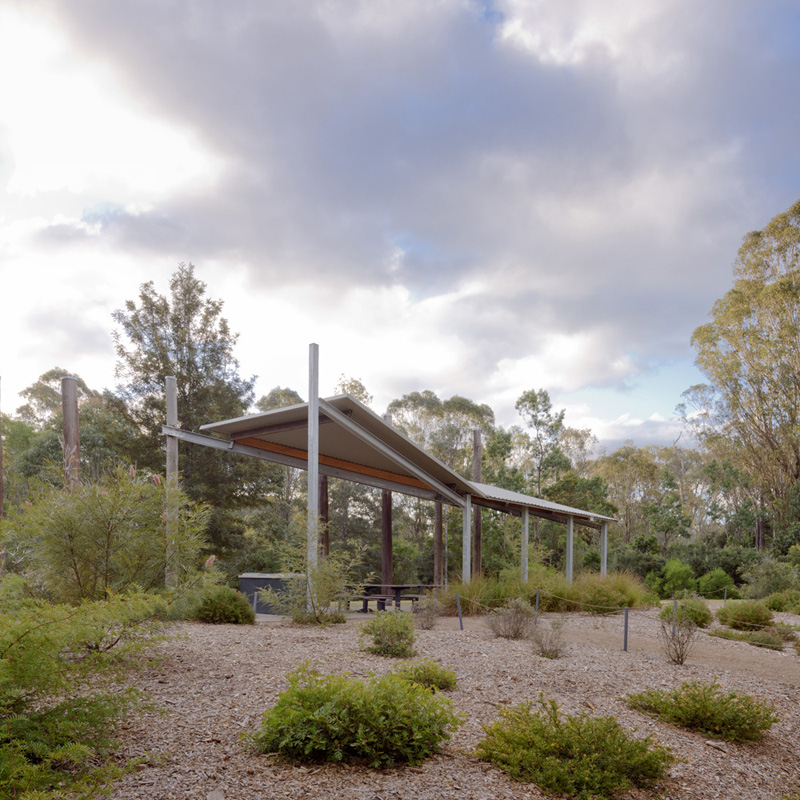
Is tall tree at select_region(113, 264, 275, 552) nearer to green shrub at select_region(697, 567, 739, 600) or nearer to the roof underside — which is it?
the roof underside

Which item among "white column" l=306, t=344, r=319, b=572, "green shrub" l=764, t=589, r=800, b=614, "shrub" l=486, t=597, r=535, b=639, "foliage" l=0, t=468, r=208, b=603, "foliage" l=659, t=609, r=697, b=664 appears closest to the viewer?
"foliage" l=0, t=468, r=208, b=603

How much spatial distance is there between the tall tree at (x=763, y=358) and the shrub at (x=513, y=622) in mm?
22621

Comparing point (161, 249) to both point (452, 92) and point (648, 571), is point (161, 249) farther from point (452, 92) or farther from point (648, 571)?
point (648, 571)

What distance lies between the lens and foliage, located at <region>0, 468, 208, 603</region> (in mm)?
6332

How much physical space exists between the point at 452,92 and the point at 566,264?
4.70 m

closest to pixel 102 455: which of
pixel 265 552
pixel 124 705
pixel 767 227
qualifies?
pixel 265 552

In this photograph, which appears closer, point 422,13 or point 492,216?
point 422,13

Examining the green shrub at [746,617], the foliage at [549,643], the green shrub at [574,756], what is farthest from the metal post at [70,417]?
the green shrub at [746,617]

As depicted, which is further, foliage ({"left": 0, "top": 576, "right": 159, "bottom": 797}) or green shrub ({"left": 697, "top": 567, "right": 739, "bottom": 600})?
green shrub ({"left": 697, "top": 567, "right": 739, "bottom": 600})

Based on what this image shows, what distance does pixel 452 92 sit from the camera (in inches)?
380

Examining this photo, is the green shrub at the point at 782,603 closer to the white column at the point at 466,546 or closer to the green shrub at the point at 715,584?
the green shrub at the point at 715,584

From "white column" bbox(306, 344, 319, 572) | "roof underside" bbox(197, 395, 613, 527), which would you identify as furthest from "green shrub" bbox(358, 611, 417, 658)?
"roof underside" bbox(197, 395, 613, 527)

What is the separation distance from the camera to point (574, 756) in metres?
3.82

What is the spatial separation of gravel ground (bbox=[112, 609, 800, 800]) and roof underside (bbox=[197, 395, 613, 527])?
408 cm
